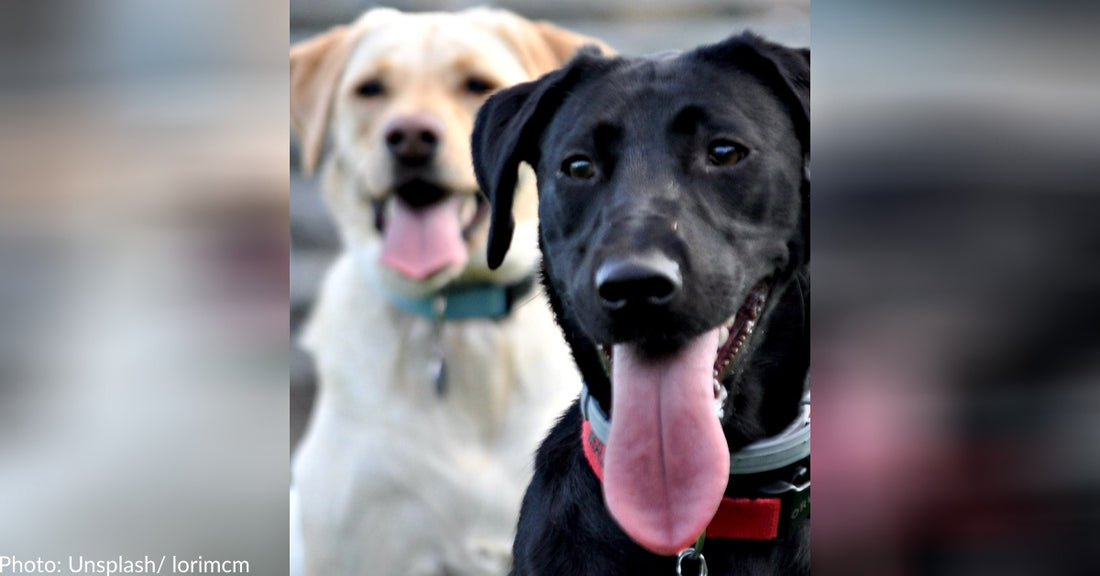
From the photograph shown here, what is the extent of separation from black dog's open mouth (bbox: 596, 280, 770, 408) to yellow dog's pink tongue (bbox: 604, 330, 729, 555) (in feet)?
0.22

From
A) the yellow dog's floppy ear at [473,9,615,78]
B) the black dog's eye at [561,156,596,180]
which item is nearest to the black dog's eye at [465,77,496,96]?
the yellow dog's floppy ear at [473,9,615,78]

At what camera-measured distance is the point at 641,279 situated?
1544 mm

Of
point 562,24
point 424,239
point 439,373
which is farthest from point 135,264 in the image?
point 562,24

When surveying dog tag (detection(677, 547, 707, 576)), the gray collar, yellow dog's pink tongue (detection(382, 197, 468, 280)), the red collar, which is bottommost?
→ dog tag (detection(677, 547, 707, 576))

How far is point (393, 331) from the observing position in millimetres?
2539

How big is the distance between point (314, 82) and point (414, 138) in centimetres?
39

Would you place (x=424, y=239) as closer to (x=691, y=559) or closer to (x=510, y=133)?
(x=510, y=133)

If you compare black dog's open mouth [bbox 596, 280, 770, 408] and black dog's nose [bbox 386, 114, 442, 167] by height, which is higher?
black dog's nose [bbox 386, 114, 442, 167]

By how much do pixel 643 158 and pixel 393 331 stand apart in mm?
1042

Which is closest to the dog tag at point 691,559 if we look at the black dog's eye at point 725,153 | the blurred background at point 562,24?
the black dog's eye at point 725,153

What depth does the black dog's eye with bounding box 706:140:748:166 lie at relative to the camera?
175 cm

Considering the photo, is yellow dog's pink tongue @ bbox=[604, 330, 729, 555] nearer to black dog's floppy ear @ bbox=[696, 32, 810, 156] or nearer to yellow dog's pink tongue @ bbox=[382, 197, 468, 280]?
black dog's floppy ear @ bbox=[696, 32, 810, 156]

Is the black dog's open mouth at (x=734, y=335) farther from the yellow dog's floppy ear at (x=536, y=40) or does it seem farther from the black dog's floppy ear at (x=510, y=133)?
the yellow dog's floppy ear at (x=536, y=40)

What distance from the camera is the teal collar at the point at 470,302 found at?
8.22 feet
